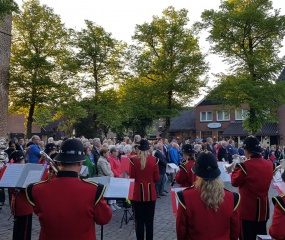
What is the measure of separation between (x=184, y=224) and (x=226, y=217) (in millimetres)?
407

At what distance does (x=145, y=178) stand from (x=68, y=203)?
11.4 feet

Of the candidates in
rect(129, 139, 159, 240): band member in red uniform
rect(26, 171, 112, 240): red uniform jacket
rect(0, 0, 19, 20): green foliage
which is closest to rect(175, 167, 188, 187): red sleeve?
rect(129, 139, 159, 240): band member in red uniform

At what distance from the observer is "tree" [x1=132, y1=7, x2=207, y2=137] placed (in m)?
30.4

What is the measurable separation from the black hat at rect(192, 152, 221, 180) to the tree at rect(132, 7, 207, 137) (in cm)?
2680

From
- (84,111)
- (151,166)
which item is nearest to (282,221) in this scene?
(151,166)

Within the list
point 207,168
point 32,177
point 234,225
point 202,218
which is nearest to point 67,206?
point 202,218

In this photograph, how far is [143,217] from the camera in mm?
6020

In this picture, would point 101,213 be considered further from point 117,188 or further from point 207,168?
point 117,188

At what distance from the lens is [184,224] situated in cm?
306

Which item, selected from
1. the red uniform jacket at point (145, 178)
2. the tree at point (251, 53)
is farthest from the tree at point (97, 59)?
the red uniform jacket at point (145, 178)

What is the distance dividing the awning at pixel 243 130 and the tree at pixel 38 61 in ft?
72.9

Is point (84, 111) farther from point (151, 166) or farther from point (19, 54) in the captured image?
point (151, 166)

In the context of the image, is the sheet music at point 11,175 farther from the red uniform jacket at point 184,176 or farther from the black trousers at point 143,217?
the red uniform jacket at point 184,176

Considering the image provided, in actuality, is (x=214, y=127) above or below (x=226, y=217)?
above
